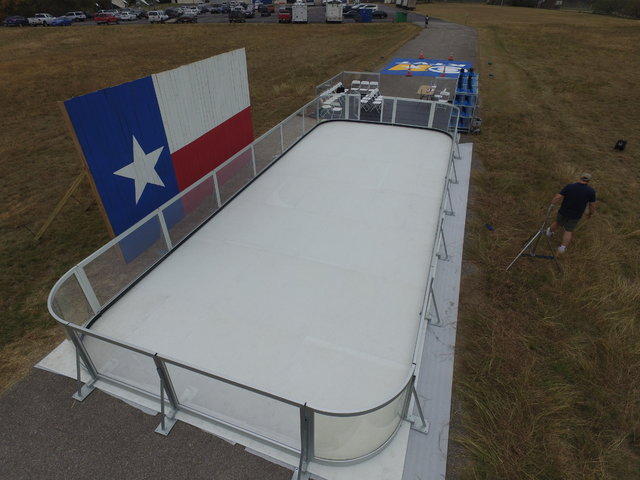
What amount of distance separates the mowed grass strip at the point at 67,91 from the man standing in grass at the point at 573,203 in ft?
36.4

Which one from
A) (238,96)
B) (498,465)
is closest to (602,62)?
(238,96)

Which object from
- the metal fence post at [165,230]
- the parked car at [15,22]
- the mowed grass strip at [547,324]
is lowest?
the mowed grass strip at [547,324]

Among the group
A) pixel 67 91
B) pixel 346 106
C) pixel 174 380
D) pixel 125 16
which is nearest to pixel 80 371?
pixel 174 380

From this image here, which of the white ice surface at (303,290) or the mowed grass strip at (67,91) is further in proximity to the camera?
the mowed grass strip at (67,91)

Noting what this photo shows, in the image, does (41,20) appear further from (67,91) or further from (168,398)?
(168,398)

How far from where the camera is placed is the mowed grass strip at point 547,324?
196 inches

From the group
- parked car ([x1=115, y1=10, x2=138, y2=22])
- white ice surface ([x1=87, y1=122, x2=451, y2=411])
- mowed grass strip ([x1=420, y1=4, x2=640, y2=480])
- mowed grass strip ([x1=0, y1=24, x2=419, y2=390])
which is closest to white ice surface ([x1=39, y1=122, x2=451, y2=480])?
white ice surface ([x1=87, y1=122, x2=451, y2=411])

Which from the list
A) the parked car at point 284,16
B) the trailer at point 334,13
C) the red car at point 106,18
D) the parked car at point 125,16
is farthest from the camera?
the parked car at point 125,16

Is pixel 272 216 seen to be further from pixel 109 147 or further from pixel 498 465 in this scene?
pixel 498 465

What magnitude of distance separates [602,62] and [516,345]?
3464cm

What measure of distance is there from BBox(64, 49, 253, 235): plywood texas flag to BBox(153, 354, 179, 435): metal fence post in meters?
4.14

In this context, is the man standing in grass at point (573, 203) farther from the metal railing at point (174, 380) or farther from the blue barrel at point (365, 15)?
the blue barrel at point (365, 15)

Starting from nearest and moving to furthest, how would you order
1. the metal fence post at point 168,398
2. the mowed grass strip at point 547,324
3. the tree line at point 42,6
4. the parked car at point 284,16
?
the metal fence post at point 168,398 < the mowed grass strip at point 547,324 < the parked car at point 284,16 < the tree line at point 42,6

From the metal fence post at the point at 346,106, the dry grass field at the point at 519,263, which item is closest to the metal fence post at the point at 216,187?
the dry grass field at the point at 519,263
